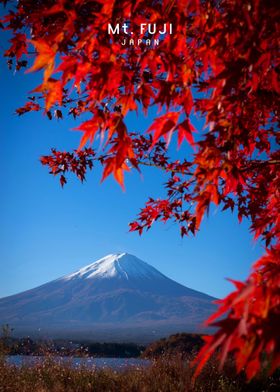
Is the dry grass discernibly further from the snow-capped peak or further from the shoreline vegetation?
the snow-capped peak

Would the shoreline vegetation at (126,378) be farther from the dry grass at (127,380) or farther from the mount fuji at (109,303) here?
the mount fuji at (109,303)

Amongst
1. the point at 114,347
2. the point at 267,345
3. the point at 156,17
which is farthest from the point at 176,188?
the point at 114,347

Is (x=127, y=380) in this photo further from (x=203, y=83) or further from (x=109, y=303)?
(x=109, y=303)

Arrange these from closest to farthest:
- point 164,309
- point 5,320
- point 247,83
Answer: point 247,83
point 5,320
point 164,309

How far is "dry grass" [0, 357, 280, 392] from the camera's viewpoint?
22.0 ft

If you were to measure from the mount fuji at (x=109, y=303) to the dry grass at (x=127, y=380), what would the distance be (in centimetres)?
Result: 11641

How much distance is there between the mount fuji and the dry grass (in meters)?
116

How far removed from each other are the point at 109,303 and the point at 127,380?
166264mm

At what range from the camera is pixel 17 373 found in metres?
7.44

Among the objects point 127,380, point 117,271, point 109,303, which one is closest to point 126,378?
point 127,380

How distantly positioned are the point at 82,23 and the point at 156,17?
483mm

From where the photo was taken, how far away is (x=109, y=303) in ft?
549

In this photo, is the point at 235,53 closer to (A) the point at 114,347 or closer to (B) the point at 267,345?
(B) the point at 267,345

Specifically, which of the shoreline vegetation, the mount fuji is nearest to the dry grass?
the shoreline vegetation
